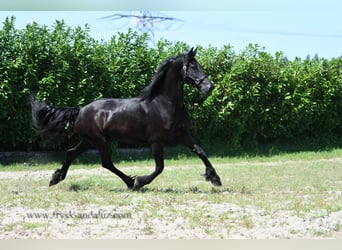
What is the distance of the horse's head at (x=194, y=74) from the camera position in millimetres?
6930

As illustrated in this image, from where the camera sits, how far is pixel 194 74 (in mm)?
7016

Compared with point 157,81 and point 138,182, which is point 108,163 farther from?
point 157,81

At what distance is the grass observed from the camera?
5242 millimetres

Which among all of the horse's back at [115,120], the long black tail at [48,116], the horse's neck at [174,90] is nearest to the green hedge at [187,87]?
the long black tail at [48,116]

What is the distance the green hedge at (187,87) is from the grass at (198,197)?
6.18 ft

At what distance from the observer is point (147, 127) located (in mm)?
7223

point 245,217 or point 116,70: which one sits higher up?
point 116,70

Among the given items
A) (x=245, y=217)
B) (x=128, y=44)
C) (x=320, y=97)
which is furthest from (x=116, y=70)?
(x=245, y=217)

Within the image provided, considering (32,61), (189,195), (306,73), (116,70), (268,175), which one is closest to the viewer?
(189,195)

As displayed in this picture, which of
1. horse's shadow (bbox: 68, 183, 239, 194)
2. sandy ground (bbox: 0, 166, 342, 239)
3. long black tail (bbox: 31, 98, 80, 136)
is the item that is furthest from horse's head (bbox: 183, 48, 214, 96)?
long black tail (bbox: 31, 98, 80, 136)

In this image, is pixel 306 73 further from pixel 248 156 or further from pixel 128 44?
pixel 128 44

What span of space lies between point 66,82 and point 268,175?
5603 millimetres

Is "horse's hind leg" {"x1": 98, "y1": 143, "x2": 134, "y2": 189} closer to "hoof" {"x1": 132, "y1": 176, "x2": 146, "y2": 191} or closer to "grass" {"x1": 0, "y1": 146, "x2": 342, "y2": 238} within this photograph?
"grass" {"x1": 0, "y1": 146, "x2": 342, "y2": 238}

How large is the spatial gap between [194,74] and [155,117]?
2.83 feet
